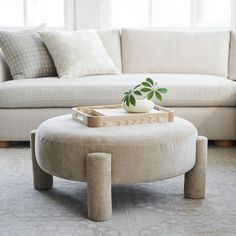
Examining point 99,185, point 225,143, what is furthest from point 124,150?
point 225,143

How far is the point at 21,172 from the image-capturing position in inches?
123

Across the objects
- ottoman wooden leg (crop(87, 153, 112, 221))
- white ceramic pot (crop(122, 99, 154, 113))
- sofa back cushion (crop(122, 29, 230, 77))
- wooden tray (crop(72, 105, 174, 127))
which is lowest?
ottoman wooden leg (crop(87, 153, 112, 221))

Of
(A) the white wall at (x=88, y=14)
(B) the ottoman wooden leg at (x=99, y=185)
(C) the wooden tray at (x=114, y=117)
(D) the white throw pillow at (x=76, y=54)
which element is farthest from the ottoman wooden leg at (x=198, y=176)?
(A) the white wall at (x=88, y=14)

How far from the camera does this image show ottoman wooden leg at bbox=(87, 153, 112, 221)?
2.23 meters

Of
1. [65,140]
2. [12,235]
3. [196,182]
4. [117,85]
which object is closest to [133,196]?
[196,182]

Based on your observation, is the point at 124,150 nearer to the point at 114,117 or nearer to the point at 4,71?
the point at 114,117

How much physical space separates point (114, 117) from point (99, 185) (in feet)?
1.27

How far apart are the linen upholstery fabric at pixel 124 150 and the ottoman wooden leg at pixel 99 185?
0.16 ft

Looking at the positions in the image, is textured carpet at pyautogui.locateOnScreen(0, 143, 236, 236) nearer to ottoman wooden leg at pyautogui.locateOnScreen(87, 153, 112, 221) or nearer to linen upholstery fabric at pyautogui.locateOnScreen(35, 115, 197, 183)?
ottoman wooden leg at pyautogui.locateOnScreen(87, 153, 112, 221)

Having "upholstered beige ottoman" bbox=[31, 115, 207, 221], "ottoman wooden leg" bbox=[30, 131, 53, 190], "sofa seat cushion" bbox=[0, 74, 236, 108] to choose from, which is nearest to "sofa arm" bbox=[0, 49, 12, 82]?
"sofa seat cushion" bbox=[0, 74, 236, 108]

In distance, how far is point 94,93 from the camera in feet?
12.0

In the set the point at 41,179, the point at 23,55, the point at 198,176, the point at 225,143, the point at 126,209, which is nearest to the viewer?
the point at 126,209

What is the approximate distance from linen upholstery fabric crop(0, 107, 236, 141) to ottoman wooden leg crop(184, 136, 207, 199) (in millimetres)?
1153

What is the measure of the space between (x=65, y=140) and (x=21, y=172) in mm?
875
